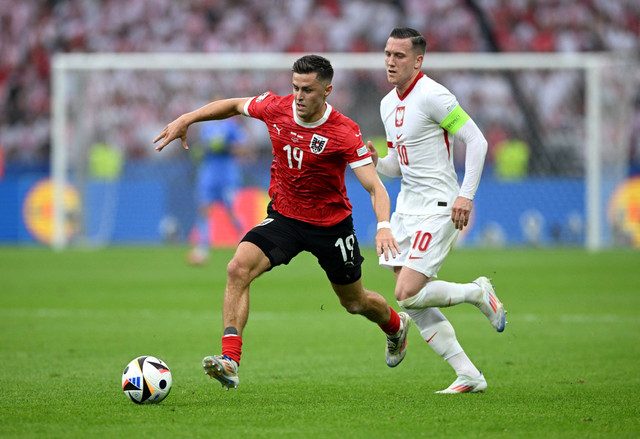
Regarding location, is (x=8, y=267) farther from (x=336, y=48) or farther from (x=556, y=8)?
(x=556, y=8)

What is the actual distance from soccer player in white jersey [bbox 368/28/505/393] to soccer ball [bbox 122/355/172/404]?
165cm

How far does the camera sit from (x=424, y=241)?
20.9 feet

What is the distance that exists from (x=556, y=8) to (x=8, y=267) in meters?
17.1

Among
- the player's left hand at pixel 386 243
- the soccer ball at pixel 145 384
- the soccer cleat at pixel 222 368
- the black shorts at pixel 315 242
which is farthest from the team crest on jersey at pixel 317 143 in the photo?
the soccer ball at pixel 145 384

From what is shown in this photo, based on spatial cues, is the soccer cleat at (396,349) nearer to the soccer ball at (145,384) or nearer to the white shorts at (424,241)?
the white shorts at (424,241)

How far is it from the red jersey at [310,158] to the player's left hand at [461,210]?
2.07 feet

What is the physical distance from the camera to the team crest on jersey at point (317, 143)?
20.4ft

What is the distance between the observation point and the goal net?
20.0m

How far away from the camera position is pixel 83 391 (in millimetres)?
Answer: 6090

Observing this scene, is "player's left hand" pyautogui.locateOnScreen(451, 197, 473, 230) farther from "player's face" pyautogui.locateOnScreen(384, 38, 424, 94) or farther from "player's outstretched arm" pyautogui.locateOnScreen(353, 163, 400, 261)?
"player's face" pyautogui.locateOnScreen(384, 38, 424, 94)

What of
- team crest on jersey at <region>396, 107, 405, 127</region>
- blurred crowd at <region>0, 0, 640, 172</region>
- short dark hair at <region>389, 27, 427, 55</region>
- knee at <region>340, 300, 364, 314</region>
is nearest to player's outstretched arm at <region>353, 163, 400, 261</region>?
team crest on jersey at <region>396, 107, 405, 127</region>

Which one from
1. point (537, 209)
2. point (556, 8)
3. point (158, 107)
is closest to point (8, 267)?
point (158, 107)

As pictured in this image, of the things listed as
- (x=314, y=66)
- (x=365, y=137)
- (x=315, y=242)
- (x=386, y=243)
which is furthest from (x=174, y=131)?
(x=365, y=137)

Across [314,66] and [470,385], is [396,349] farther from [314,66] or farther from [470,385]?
[314,66]
